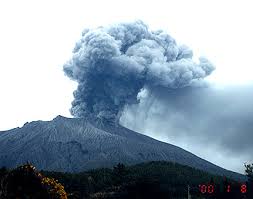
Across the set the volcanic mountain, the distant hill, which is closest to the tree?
the distant hill

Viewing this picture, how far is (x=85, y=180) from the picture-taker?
3939 inches

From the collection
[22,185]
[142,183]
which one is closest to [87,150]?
[142,183]

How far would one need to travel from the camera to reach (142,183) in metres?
83.2

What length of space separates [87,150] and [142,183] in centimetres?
10078

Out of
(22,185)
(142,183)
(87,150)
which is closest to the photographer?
(22,185)

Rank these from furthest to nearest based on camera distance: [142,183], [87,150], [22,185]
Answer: [87,150], [142,183], [22,185]

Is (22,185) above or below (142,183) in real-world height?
below

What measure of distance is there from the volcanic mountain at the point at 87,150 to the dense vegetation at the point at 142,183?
3134 centimetres

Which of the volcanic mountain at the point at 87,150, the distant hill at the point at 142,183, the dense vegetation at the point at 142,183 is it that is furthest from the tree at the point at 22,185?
the volcanic mountain at the point at 87,150

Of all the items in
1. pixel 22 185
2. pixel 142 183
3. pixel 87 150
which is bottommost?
pixel 22 185

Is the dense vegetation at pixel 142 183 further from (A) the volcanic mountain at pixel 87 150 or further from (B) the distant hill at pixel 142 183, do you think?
(A) the volcanic mountain at pixel 87 150

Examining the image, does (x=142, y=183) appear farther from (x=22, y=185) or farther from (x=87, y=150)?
(x=87, y=150)

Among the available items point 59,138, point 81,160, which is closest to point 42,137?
point 59,138

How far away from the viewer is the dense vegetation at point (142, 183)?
80.8m
